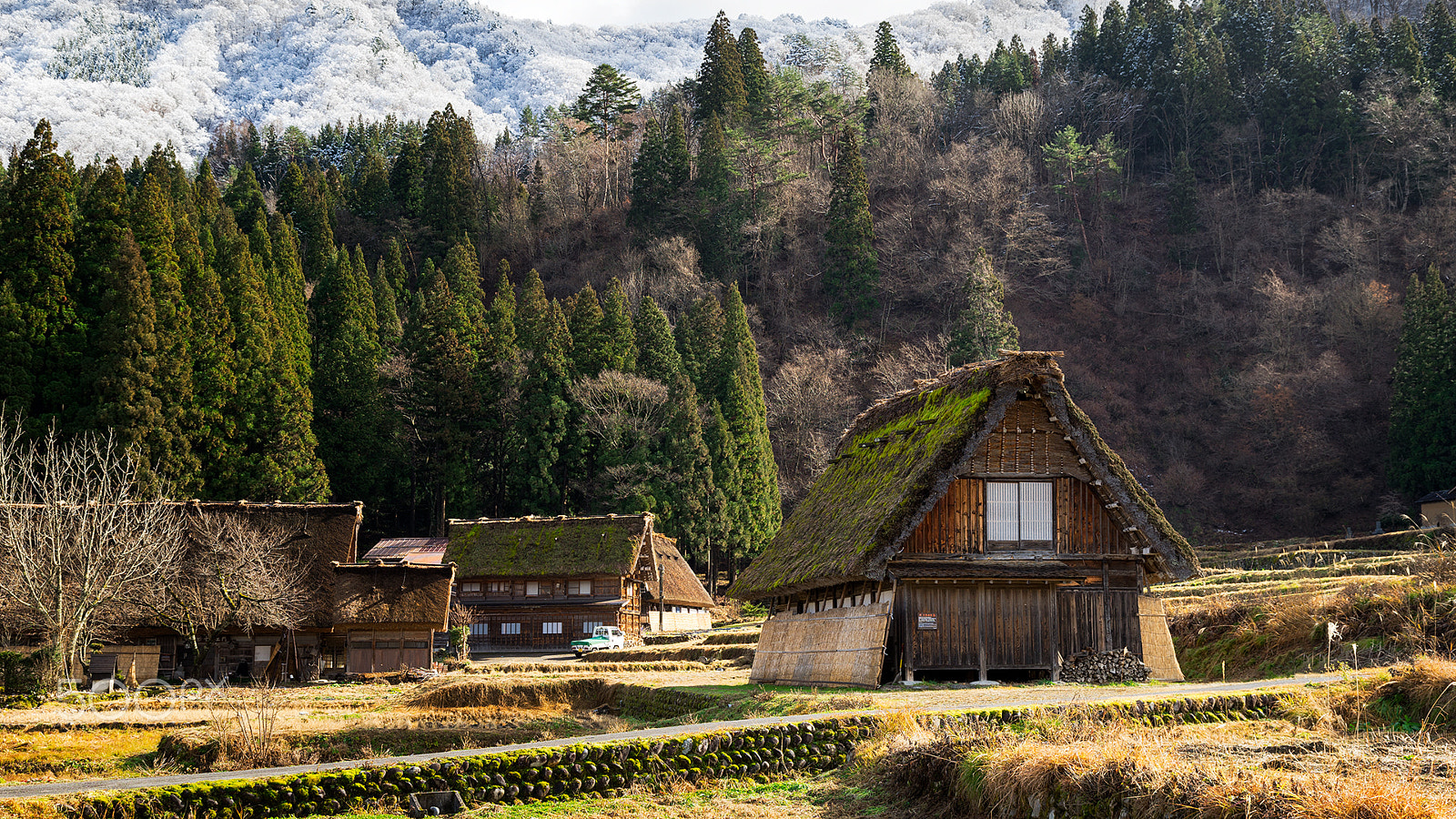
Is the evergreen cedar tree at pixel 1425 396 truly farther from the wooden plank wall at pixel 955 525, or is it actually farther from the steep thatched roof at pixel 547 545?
the wooden plank wall at pixel 955 525

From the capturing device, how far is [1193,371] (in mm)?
65750

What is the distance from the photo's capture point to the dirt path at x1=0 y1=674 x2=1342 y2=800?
39.3ft

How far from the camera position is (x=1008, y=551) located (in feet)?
63.4

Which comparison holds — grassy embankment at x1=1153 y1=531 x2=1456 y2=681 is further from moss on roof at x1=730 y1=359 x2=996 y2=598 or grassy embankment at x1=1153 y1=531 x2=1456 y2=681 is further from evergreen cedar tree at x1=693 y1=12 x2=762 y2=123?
evergreen cedar tree at x1=693 y1=12 x2=762 y2=123

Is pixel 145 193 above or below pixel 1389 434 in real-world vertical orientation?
above

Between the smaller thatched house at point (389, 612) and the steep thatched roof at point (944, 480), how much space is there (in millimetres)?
14873

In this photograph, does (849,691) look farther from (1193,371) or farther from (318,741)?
(1193,371)

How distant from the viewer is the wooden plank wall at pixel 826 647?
18938 millimetres

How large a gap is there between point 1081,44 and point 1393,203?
1079 inches

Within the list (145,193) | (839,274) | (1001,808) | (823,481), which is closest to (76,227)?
(145,193)

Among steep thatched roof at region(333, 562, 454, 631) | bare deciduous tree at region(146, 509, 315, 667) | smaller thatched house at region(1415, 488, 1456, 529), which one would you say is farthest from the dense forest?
steep thatched roof at region(333, 562, 454, 631)

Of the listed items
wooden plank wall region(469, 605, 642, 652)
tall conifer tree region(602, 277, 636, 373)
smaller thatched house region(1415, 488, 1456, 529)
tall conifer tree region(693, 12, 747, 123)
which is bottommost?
wooden plank wall region(469, 605, 642, 652)

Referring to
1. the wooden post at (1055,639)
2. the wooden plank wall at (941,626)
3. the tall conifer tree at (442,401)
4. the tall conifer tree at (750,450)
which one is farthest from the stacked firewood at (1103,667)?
the tall conifer tree at (442,401)

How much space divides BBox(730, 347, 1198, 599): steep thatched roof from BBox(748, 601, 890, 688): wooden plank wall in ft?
2.86
